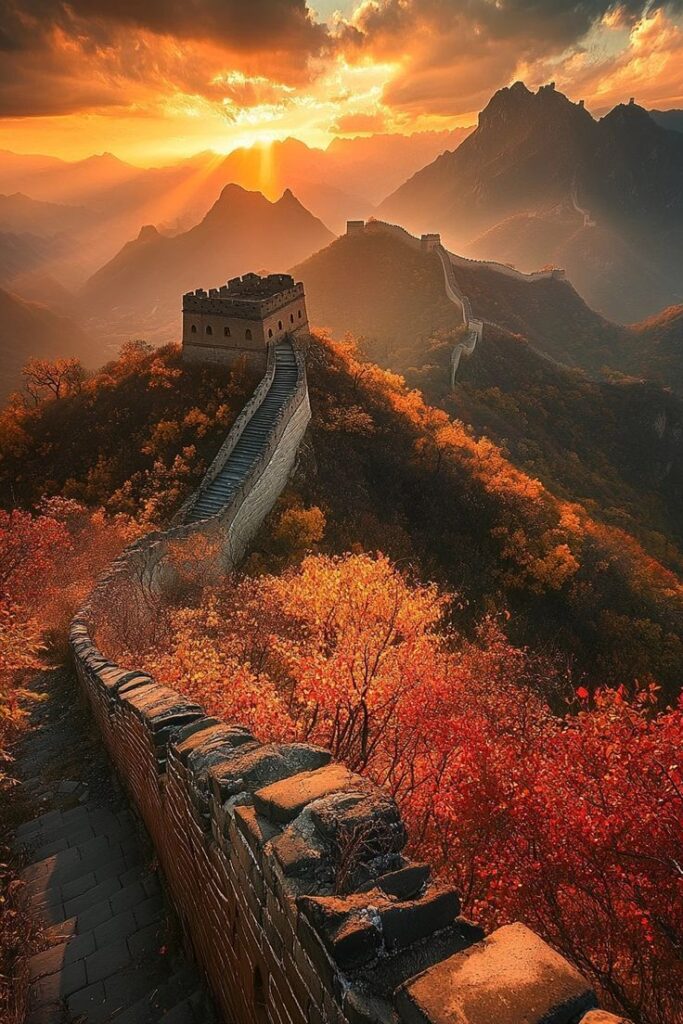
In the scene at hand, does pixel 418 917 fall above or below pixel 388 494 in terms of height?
below

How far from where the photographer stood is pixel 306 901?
400 centimetres

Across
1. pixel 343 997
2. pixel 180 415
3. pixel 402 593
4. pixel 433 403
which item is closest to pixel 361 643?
pixel 402 593

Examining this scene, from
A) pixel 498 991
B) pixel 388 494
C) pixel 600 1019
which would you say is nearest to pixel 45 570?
pixel 388 494

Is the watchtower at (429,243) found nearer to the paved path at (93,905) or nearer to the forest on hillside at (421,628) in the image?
the forest on hillside at (421,628)

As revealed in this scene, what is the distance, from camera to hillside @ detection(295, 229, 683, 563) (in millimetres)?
57688

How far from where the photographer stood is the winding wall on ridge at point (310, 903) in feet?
11.5

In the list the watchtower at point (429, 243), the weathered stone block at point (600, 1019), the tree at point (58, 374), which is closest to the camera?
the weathered stone block at point (600, 1019)

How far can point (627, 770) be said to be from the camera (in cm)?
1465

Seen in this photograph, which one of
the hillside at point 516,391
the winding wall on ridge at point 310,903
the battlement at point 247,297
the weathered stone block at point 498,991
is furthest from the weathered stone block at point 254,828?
the hillside at point 516,391

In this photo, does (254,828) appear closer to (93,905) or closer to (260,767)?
(260,767)

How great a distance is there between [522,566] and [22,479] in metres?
27.3

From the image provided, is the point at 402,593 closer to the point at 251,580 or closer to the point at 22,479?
the point at 251,580

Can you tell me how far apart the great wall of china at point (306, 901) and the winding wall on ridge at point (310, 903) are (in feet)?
0.04

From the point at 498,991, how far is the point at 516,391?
72534 millimetres
